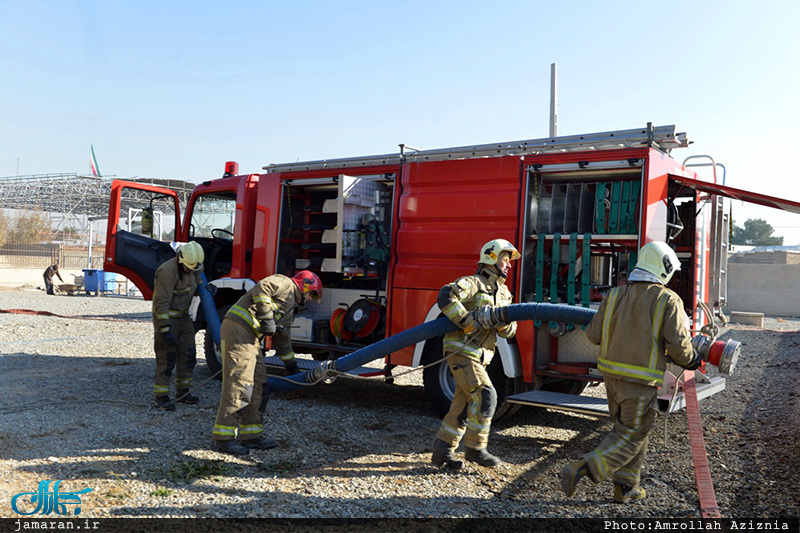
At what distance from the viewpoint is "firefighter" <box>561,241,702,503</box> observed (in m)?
4.12

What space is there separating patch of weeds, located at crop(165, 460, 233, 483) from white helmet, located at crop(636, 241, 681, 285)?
331 cm

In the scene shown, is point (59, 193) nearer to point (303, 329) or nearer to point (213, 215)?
point (213, 215)

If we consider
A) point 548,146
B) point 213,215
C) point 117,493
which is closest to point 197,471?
point 117,493

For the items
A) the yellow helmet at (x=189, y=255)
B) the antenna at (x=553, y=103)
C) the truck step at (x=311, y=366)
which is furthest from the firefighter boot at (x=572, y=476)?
the antenna at (x=553, y=103)

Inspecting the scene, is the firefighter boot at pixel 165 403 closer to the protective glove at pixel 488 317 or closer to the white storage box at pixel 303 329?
the white storage box at pixel 303 329

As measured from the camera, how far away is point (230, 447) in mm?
5191

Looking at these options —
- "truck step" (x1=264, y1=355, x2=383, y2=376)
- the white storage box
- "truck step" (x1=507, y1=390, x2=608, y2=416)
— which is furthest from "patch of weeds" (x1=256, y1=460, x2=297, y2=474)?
the white storage box

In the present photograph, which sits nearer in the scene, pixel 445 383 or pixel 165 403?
pixel 445 383

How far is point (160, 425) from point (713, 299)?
18.9 feet

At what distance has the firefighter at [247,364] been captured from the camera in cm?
526

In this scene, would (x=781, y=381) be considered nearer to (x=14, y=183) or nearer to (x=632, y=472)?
(x=632, y=472)

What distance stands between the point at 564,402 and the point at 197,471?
3026mm

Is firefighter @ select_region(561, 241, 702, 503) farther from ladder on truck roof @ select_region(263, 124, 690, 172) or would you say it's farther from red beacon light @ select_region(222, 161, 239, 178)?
red beacon light @ select_region(222, 161, 239, 178)

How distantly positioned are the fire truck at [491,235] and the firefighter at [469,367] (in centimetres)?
82
